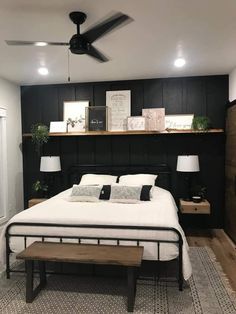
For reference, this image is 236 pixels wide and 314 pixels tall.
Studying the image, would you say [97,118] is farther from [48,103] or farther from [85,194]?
[85,194]

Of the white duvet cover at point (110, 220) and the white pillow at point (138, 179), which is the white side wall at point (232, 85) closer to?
the white pillow at point (138, 179)

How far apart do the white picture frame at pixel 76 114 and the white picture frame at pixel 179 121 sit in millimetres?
1488

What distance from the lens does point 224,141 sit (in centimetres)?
450

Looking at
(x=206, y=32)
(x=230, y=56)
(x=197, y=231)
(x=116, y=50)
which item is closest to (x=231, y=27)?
(x=206, y=32)

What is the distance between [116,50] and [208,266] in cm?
282

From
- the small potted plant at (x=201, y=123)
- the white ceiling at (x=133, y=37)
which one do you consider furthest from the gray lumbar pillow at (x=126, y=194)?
the white ceiling at (x=133, y=37)

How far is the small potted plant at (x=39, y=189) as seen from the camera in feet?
15.5

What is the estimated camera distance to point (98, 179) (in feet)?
14.5

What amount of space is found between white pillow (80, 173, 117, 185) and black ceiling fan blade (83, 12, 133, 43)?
2456mm

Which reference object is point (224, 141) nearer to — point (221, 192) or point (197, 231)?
point (221, 192)

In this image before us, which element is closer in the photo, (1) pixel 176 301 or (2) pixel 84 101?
(1) pixel 176 301

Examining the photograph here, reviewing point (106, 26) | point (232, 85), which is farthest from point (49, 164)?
point (232, 85)

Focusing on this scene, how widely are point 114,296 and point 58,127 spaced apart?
3139 mm

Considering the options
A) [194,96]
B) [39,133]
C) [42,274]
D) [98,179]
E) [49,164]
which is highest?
[194,96]
